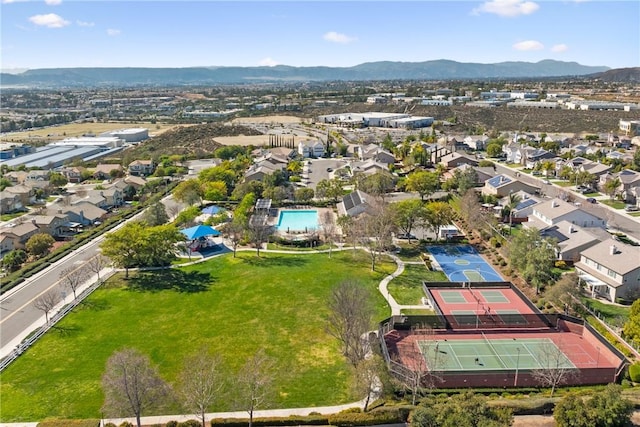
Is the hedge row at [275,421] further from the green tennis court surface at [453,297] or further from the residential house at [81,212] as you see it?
the residential house at [81,212]

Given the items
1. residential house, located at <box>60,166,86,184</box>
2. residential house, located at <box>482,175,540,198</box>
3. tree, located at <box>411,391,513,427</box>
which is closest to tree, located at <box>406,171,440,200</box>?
residential house, located at <box>482,175,540,198</box>

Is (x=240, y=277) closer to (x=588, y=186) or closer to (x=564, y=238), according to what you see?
(x=564, y=238)

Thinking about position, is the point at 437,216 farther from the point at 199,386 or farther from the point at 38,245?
the point at 38,245

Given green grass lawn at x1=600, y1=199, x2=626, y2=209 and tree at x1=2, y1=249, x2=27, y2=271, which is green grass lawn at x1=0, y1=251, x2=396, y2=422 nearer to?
tree at x1=2, y1=249, x2=27, y2=271

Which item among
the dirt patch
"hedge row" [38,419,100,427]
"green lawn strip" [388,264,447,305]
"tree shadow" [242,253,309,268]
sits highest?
the dirt patch

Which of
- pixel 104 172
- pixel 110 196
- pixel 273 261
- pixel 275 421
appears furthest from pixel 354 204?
pixel 104 172

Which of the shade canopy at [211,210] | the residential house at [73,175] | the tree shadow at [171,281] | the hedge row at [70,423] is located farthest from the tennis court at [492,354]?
the residential house at [73,175]

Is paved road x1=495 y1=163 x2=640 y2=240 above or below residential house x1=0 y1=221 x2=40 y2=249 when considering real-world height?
above

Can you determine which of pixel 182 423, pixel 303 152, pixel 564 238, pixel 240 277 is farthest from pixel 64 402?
pixel 303 152
